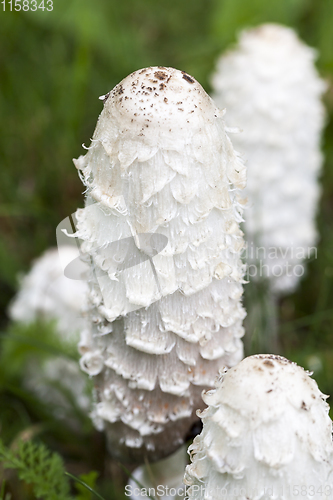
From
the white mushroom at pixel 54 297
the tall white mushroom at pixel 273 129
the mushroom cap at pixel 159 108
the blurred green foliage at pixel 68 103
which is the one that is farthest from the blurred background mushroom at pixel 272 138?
the mushroom cap at pixel 159 108

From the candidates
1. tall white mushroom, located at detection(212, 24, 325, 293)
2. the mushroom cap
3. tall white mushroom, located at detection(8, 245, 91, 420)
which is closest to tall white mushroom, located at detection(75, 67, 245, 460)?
the mushroom cap

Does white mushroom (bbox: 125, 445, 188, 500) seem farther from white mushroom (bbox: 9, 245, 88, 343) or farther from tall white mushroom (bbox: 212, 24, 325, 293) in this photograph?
tall white mushroom (bbox: 212, 24, 325, 293)

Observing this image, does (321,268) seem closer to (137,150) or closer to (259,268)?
(259,268)

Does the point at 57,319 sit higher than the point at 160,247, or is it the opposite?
the point at 57,319

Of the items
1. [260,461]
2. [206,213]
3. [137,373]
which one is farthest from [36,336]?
[260,461]

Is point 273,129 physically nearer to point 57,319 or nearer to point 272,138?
point 272,138

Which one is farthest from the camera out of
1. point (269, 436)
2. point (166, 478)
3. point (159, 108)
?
point (166, 478)

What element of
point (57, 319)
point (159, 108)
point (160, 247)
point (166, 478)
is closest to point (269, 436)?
point (160, 247)
